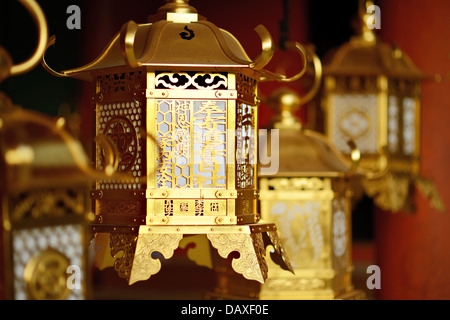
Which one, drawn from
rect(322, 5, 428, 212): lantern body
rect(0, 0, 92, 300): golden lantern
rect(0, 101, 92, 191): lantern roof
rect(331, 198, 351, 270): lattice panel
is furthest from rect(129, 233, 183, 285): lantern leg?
rect(322, 5, 428, 212): lantern body

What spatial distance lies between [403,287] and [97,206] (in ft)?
10.5

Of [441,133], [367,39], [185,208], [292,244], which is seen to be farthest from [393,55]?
[185,208]

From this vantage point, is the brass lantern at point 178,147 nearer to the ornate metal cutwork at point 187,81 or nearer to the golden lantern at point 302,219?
the ornate metal cutwork at point 187,81

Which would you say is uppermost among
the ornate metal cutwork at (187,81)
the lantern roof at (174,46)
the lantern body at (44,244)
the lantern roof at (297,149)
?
the lantern roof at (174,46)

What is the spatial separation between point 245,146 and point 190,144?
19 cm

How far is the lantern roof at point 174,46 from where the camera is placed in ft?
7.04

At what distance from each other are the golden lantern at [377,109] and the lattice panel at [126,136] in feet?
7.53

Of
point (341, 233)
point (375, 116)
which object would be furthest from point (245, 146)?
point (375, 116)

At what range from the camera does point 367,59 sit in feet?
14.8

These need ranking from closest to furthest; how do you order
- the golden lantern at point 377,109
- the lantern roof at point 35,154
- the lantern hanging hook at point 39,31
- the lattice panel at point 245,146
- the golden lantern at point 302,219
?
the lantern roof at point 35,154
the lantern hanging hook at point 39,31
the lattice panel at point 245,146
the golden lantern at point 302,219
the golden lantern at point 377,109

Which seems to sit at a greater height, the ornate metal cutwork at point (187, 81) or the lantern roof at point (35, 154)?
the ornate metal cutwork at point (187, 81)

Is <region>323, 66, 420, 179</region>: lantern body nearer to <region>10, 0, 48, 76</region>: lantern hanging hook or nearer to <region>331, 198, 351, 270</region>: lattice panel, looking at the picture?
<region>331, 198, 351, 270</region>: lattice panel

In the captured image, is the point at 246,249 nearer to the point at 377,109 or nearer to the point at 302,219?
the point at 302,219

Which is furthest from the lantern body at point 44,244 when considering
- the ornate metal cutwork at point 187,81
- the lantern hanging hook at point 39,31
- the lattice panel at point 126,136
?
the lantern hanging hook at point 39,31
